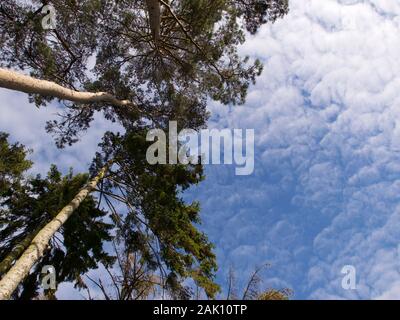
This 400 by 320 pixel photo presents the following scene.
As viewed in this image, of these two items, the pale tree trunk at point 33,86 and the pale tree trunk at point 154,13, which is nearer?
the pale tree trunk at point 33,86

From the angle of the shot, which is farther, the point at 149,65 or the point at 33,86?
the point at 149,65

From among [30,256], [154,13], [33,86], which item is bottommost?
[30,256]

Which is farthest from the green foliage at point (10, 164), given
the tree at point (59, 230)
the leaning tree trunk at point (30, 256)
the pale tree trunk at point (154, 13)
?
the pale tree trunk at point (154, 13)

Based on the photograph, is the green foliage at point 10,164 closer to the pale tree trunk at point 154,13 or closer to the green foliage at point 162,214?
the green foliage at point 162,214

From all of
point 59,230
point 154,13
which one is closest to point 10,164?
point 59,230

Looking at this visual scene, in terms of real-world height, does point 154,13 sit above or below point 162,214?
above

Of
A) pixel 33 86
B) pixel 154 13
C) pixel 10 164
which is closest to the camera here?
pixel 33 86

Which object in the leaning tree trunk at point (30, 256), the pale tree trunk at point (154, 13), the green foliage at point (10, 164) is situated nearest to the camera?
the leaning tree trunk at point (30, 256)

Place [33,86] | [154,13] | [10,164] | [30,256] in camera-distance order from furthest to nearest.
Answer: [10,164]
[154,13]
[30,256]
[33,86]

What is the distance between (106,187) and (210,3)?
6.98 meters

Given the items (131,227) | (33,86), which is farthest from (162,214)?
(33,86)

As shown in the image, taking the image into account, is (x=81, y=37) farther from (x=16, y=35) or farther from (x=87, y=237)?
(x=87, y=237)

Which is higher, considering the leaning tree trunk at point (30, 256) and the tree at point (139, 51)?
the tree at point (139, 51)

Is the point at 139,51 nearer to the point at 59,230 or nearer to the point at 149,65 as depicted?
the point at 149,65
